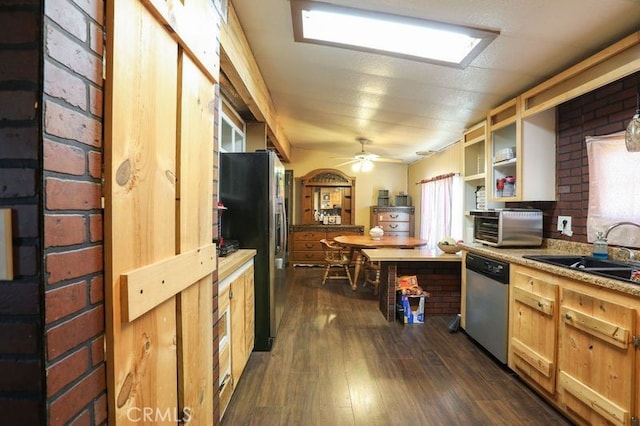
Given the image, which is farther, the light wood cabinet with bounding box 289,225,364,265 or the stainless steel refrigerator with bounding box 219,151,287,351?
the light wood cabinet with bounding box 289,225,364,265

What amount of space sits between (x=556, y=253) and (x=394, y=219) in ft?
12.2

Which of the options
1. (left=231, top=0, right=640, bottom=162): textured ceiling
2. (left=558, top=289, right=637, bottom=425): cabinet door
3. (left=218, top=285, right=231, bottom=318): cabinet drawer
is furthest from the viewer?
(left=218, top=285, right=231, bottom=318): cabinet drawer

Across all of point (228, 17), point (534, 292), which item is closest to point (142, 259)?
point (228, 17)

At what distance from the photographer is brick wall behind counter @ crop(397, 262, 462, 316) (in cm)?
340

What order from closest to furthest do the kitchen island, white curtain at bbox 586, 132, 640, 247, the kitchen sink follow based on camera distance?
the kitchen sink < white curtain at bbox 586, 132, 640, 247 < the kitchen island

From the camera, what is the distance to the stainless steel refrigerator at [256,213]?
8.35ft

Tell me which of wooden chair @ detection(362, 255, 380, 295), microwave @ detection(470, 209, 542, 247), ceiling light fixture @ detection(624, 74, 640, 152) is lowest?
wooden chair @ detection(362, 255, 380, 295)

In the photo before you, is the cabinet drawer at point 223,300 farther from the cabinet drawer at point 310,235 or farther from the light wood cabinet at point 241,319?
the cabinet drawer at point 310,235

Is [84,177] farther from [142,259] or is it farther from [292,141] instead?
[292,141]

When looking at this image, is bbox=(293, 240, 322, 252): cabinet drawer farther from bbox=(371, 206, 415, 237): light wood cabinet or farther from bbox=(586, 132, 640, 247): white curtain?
bbox=(586, 132, 640, 247): white curtain

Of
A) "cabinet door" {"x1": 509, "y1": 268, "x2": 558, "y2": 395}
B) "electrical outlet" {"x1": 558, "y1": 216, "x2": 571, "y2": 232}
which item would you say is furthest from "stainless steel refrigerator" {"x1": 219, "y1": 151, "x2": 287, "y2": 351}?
"electrical outlet" {"x1": 558, "y1": 216, "x2": 571, "y2": 232}

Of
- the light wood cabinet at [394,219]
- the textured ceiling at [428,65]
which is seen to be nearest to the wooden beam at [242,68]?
the textured ceiling at [428,65]

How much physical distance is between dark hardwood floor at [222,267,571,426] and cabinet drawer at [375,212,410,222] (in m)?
3.00

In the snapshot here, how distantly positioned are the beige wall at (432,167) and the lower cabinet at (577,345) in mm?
2421
